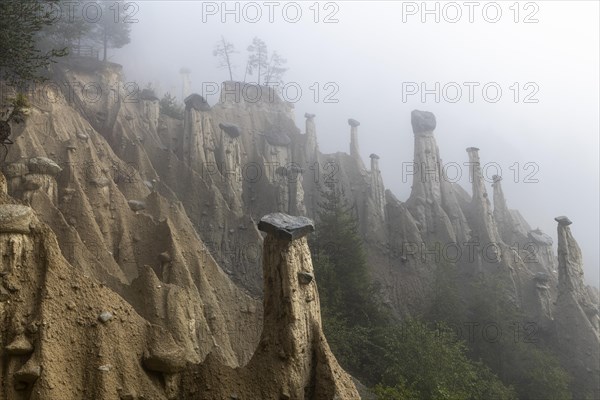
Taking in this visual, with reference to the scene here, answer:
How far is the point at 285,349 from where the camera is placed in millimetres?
10297

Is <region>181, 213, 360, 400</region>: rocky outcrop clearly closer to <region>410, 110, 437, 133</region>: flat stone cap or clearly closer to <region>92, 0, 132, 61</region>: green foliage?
<region>410, 110, 437, 133</region>: flat stone cap

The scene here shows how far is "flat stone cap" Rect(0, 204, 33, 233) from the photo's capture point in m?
9.70

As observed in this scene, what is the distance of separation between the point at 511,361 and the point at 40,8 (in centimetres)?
2769

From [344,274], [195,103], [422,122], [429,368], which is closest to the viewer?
[429,368]

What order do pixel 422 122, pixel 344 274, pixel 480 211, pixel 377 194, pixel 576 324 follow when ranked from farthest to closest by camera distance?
pixel 422 122
pixel 377 194
pixel 480 211
pixel 576 324
pixel 344 274

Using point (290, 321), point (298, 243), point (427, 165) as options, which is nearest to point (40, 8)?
point (298, 243)

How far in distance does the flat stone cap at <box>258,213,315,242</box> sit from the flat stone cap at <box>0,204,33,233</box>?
4903mm

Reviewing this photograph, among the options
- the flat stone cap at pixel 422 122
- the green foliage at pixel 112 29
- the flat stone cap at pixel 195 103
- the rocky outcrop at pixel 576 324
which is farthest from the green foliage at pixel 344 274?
the green foliage at pixel 112 29

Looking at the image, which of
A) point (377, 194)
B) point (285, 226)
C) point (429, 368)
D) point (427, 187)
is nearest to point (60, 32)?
point (377, 194)

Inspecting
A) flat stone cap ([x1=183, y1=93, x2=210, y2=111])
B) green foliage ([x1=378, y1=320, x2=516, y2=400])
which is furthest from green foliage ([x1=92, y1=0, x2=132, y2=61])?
green foliage ([x1=378, y1=320, x2=516, y2=400])

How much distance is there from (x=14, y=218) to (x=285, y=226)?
5630 millimetres

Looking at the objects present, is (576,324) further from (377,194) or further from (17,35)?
(17,35)

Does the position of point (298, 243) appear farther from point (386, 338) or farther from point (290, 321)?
point (386, 338)

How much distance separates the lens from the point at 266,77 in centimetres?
6188
